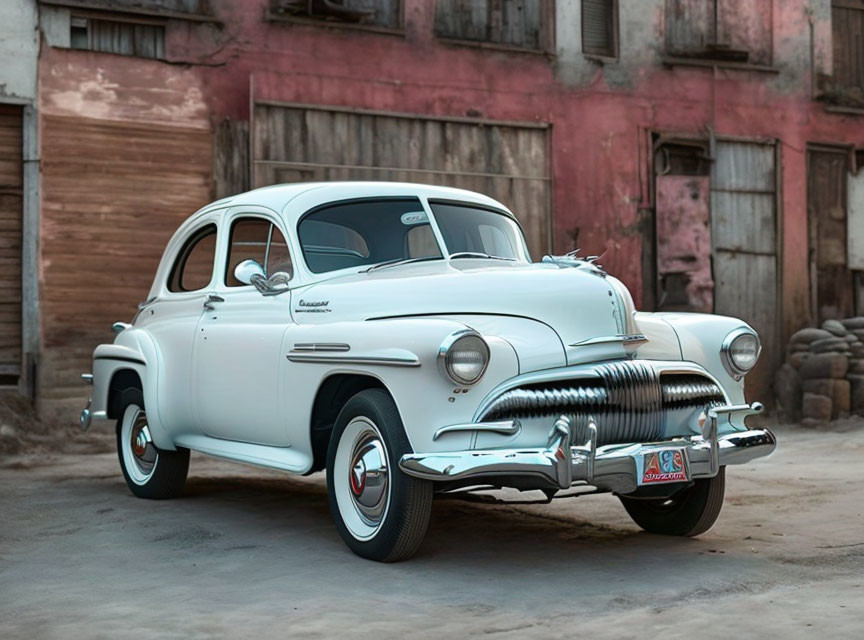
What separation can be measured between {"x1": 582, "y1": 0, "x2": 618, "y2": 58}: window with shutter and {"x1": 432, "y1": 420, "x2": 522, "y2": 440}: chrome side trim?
423 inches

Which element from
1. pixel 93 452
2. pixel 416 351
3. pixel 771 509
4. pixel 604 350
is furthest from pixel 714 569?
pixel 93 452

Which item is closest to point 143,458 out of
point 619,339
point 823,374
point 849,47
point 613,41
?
point 619,339

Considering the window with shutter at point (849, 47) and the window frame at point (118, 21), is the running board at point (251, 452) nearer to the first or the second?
Result: the window frame at point (118, 21)

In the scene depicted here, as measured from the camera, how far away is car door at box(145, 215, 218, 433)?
22.0 feet

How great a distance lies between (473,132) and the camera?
13.8 m

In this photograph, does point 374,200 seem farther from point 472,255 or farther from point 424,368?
point 424,368

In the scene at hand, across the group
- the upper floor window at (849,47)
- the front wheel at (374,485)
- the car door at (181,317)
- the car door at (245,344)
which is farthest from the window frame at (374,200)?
the upper floor window at (849,47)

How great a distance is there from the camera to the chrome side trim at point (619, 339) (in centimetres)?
507

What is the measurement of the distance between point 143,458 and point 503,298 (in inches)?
126

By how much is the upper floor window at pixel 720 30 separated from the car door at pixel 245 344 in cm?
992

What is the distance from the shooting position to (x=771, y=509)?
22.6 feet

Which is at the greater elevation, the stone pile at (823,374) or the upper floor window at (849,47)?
the upper floor window at (849,47)

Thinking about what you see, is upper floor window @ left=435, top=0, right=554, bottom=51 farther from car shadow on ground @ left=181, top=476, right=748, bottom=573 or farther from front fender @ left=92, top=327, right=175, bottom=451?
car shadow on ground @ left=181, top=476, right=748, bottom=573

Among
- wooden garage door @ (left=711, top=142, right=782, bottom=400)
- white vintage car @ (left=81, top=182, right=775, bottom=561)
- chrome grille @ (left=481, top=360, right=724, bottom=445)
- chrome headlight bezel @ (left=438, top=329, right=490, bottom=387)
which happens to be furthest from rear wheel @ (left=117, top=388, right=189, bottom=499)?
wooden garage door @ (left=711, top=142, right=782, bottom=400)
